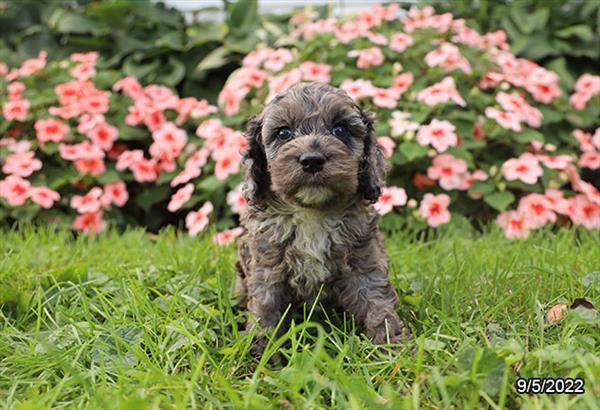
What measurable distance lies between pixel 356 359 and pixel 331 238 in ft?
1.92

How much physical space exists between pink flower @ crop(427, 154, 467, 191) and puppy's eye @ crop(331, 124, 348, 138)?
6.38 feet

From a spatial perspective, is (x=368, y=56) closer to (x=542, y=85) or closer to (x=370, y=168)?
(x=542, y=85)

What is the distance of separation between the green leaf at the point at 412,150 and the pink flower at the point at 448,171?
17 centimetres

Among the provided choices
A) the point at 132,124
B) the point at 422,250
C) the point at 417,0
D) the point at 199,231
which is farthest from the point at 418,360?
the point at 417,0

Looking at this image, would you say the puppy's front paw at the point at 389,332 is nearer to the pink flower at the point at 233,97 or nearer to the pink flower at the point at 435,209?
the pink flower at the point at 435,209

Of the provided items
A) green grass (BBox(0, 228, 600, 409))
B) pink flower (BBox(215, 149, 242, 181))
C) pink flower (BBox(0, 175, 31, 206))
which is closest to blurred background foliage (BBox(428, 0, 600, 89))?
green grass (BBox(0, 228, 600, 409))

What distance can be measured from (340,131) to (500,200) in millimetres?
2159

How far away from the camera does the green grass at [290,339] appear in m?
2.16

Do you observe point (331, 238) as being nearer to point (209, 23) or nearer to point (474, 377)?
point (474, 377)

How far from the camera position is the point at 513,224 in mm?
4566

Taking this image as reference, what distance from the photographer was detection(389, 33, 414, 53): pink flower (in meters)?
5.17

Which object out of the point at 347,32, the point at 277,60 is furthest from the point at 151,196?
the point at 347,32

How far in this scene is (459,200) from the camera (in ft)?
16.3

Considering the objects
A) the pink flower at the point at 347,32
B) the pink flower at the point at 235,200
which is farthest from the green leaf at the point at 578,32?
the pink flower at the point at 235,200
